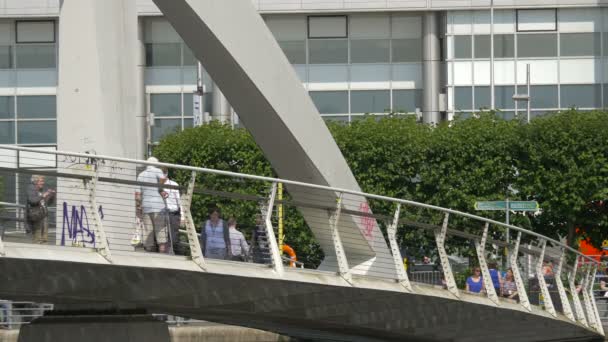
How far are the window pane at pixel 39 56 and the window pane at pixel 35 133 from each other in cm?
215

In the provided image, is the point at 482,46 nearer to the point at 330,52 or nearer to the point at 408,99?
the point at 408,99

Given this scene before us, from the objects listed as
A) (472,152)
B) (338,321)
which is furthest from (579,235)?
(338,321)

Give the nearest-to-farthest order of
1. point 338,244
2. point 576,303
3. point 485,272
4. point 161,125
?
1. point 338,244
2. point 485,272
3. point 576,303
4. point 161,125

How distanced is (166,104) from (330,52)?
6501mm

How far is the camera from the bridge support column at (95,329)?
1620 cm

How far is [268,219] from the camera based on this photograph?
1678cm

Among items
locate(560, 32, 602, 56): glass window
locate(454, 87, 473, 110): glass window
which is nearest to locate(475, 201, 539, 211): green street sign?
locate(454, 87, 473, 110): glass window

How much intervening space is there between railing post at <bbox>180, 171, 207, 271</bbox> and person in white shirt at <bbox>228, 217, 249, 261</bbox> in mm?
741

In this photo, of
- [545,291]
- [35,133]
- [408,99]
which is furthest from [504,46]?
[545,291]

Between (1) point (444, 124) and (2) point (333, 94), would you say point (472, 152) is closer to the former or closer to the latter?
(1) point (444, 124)

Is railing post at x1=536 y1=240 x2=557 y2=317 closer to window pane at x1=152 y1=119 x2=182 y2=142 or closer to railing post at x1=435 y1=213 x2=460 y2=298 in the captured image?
railing post at x1=435 y1=213 x2=460 y2=298

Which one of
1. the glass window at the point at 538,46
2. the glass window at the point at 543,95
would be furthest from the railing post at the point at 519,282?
the glass window at the point at 538,46

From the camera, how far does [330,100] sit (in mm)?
57281

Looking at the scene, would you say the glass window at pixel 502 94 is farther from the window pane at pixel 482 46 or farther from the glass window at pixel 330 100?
the glass window at pixel 330 100
